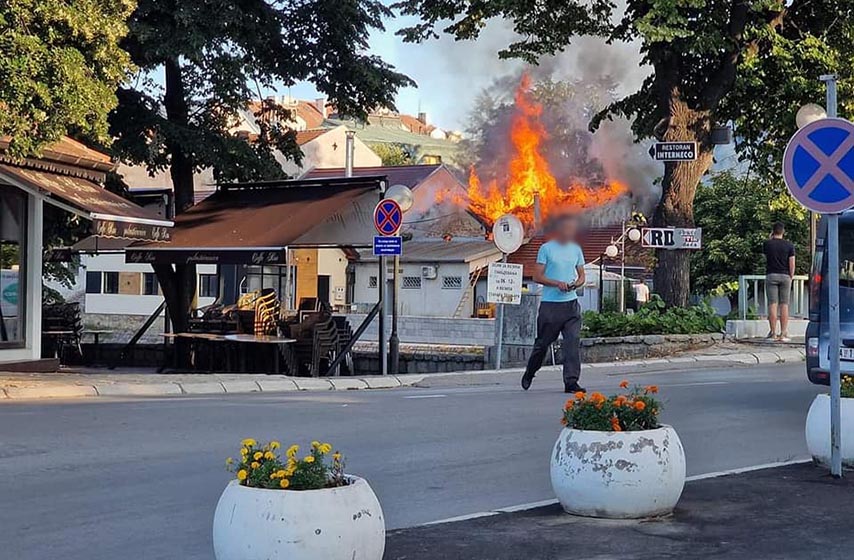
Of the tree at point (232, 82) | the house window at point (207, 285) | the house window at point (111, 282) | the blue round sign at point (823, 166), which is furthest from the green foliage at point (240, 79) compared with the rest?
the house window at point (111, 282)

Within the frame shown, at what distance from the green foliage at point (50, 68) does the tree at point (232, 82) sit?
239 inches

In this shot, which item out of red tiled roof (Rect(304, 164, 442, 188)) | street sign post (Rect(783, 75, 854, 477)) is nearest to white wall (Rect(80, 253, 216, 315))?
red tiled roof (Rect(304, 164, 442, 188))

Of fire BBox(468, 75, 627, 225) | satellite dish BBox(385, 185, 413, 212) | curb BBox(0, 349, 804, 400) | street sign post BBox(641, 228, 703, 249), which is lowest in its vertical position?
curb BBox(0, 349, 804, 400)

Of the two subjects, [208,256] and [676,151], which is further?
[676,151]

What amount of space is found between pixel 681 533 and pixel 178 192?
19329mm

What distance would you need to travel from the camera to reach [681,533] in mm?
6586

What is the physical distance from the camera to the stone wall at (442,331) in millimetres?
30078

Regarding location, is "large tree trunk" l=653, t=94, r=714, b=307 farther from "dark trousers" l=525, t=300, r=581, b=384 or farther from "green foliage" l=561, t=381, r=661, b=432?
"green foliage" l=561, t=381, r=661, b=432

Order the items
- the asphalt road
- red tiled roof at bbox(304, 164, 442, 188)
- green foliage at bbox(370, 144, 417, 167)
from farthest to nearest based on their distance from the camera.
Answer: green foliage at bbox(370, 144, 417, 167), red tiled roof at bbox(304, 164, 442, 188), the asphalt road

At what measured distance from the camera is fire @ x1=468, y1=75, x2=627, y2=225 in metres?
21.0

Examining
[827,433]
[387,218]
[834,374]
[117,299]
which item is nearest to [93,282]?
[117,299]

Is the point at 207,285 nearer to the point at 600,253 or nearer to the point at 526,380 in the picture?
the point at 600,253

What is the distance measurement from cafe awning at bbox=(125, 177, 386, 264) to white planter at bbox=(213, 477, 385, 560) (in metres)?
14.5

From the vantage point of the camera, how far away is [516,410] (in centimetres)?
1291
